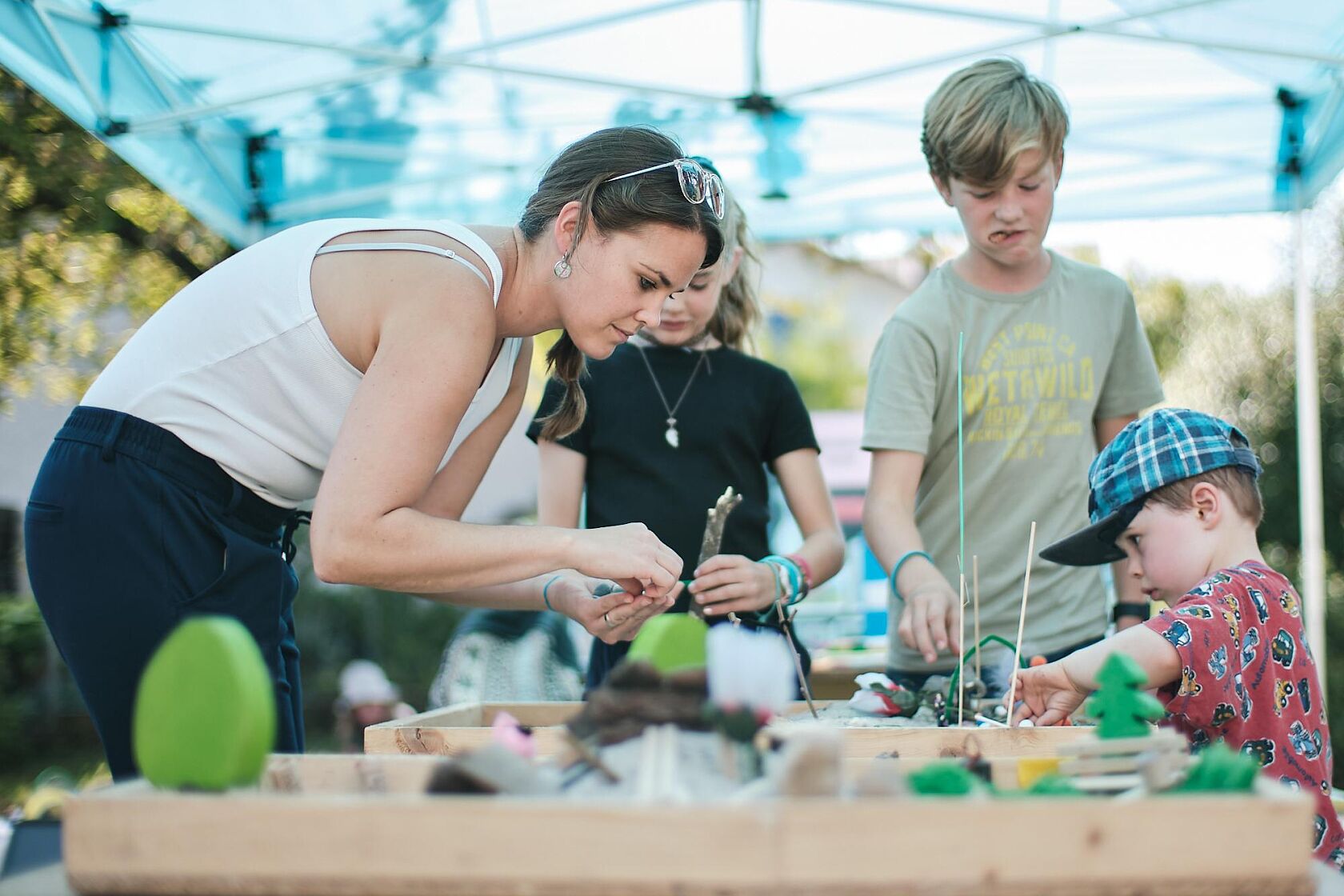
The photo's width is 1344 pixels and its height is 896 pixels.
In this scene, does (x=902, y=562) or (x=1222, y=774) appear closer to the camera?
(x=1222, y=774)

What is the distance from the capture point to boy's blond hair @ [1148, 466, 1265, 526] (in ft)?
5.74

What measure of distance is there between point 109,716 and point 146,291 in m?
5.74

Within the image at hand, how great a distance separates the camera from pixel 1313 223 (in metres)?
7.89

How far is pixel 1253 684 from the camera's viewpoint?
1.53 meters

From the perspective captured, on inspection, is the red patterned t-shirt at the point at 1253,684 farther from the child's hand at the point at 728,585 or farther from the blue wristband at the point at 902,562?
the child's hand at the point at 728,585

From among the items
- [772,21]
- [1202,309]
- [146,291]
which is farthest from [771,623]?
[1202,309]

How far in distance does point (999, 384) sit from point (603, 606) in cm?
94

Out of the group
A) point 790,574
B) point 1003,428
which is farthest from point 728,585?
point 1003,428

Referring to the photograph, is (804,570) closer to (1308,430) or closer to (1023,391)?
(1023,391)

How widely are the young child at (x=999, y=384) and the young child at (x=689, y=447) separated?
22 cm

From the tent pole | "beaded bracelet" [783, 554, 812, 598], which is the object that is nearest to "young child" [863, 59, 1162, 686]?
"beaded bracelet" [783, 554, 812, 598]

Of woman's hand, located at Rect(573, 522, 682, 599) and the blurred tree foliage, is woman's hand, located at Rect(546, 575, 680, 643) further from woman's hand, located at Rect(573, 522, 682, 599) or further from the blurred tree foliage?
the blurred tree foliage

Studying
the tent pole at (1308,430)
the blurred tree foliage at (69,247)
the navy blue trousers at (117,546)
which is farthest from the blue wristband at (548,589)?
the blurred tree foliage at (69,247)

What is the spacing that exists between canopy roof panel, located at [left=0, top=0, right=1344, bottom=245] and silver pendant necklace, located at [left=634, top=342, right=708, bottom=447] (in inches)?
51.4
